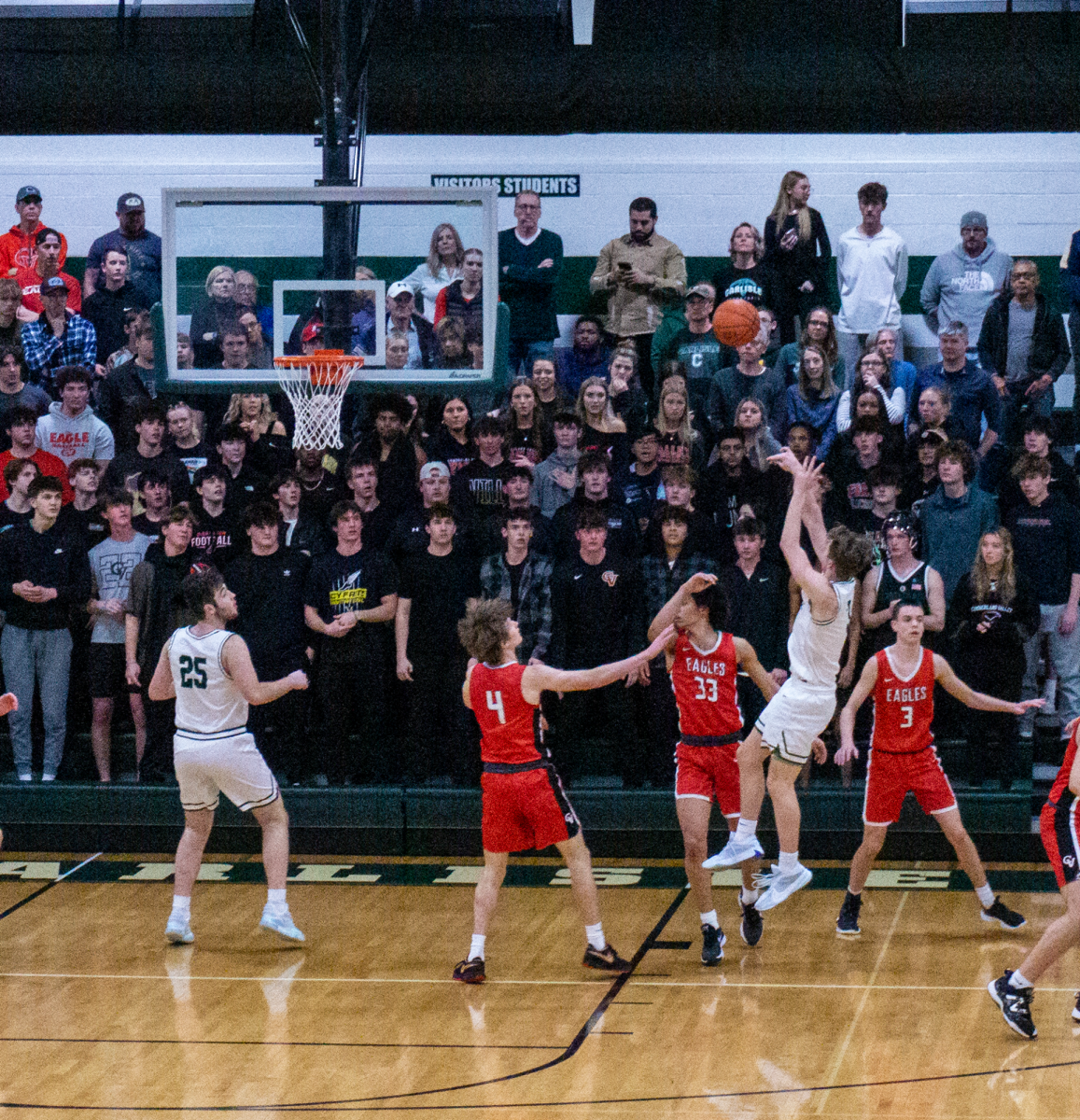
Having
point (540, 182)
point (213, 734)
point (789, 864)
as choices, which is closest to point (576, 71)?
point (540, 182)

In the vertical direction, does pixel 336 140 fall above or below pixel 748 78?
below

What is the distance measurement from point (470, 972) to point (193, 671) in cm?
219

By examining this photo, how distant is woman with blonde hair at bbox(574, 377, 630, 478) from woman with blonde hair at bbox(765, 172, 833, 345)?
2.15m

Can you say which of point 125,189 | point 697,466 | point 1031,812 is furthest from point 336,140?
point 1031,812

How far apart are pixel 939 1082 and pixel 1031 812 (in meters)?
4.53

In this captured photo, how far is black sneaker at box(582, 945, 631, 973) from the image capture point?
29.1ft

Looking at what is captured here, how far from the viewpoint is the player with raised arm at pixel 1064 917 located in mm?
7406

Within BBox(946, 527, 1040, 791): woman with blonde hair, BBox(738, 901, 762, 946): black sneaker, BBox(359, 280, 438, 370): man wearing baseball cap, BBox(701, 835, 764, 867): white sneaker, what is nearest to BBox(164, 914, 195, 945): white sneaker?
BBox(701, 835, 764, 867): white sneaker

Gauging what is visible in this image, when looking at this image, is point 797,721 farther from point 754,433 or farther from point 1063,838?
point 754,433

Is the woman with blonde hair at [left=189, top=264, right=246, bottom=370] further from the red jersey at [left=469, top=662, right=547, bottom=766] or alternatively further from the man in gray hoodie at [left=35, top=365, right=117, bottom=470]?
the red jersey at [left=469, top=662, right=547, bottom=766]

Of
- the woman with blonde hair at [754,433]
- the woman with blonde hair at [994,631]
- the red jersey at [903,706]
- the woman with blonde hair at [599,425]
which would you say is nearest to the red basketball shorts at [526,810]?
the red jersey at [903,706]

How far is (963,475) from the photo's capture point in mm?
11484

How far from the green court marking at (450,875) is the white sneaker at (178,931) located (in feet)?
4.83

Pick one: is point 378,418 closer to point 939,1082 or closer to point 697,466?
point 697,466
